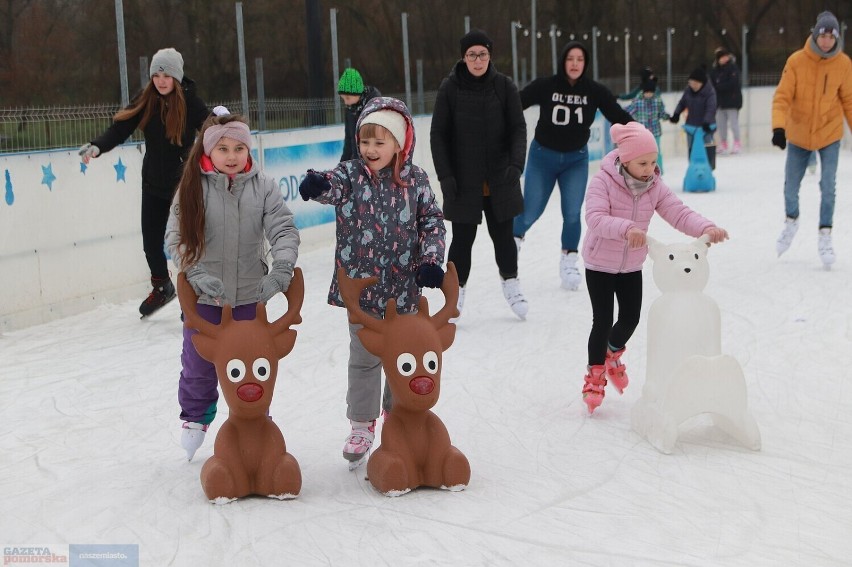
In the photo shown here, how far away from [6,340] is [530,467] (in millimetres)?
3323

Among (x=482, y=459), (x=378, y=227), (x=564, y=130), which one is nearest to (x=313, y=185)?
(x=378, y=227)

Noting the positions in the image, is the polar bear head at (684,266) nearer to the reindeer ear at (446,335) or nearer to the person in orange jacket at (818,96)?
the reindeer ear at (446,335)

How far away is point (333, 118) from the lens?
9.70 metres

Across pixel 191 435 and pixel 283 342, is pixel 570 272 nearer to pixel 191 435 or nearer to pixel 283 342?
pixel 191 435

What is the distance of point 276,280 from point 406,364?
1.51 ft

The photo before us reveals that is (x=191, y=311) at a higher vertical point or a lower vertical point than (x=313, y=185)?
lower

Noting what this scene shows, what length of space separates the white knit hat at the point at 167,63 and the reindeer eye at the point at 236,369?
9.17ft

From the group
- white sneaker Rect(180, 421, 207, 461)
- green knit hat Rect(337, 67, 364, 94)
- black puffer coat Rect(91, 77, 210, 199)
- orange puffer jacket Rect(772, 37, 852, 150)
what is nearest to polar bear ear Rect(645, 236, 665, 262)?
white sneaker Rect(180, 421, 207, 461)

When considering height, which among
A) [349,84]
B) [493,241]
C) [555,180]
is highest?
[349,84]

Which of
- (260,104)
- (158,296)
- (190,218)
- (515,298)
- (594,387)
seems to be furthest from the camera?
(260,104)

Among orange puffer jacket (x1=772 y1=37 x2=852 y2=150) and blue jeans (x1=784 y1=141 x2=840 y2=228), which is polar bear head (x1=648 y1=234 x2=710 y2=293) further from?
blue jeans (x1=784 y1=141 x2=840 y2=228)

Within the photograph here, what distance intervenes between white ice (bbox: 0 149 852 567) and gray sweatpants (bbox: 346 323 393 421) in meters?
0.20

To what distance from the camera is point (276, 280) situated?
3.46 m

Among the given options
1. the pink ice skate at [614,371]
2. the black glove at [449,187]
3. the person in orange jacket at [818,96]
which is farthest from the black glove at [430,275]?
the person in orange jacket at [818,96]
